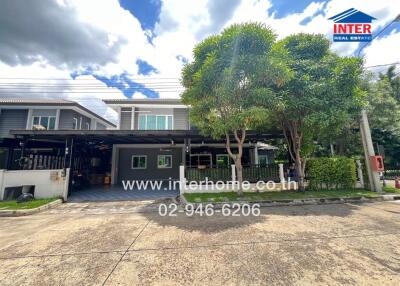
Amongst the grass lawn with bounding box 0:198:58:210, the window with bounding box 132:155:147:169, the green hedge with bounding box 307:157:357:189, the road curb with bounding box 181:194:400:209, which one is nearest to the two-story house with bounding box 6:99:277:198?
the window with bounding box 132:155:147:169

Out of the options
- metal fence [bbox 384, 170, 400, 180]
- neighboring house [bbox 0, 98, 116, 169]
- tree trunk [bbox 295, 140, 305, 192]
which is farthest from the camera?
metal fence [bbox 384, 170, 400, 180]

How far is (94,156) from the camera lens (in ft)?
57.8

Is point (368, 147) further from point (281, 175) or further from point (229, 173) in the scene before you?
point (229, 173)

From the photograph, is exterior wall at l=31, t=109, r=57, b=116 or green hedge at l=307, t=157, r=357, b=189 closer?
green hedge at l=307, t=157, r=357, b=189

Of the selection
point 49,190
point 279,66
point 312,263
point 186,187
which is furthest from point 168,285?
point 49,190

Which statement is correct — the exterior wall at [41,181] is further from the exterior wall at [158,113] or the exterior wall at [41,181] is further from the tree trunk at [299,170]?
the tree trunk at [299,170]

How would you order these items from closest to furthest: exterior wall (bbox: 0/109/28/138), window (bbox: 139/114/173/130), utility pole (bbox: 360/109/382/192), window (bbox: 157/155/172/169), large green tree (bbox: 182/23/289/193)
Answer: large green tree (bbox: 182/23/289/193) < utility pole (bbox: 360/109/382/192) < window (bbox: 157/155/172/169) < exterior wall (bbox: 0/109/28/138) < window (bbox: 139/114/173/130)

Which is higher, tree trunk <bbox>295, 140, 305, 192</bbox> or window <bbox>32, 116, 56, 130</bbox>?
window <bbox>32, 116, 56, 130</bbox>

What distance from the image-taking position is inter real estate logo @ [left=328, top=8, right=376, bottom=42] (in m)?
11.0

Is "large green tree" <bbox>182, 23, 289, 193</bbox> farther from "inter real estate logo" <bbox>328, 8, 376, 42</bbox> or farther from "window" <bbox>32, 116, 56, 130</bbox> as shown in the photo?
"window" <bbox>32, 116, 56, 130</bbox>

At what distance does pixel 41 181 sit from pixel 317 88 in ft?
50.8

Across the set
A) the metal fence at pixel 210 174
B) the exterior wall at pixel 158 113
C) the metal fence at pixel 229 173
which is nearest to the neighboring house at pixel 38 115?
the exterior wall at pixel 158 113

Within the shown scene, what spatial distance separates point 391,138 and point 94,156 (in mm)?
30121

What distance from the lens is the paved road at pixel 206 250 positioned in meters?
3.04
